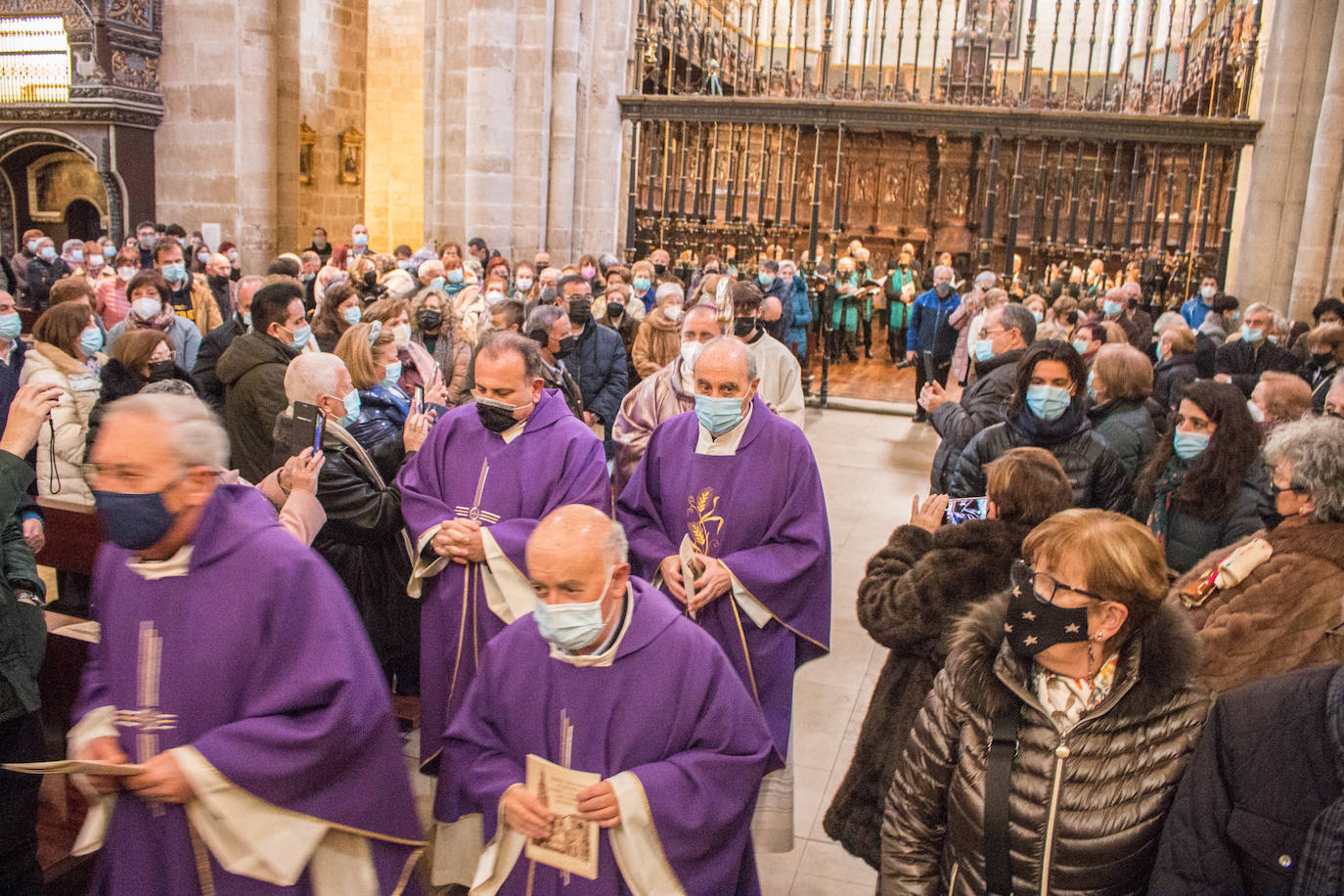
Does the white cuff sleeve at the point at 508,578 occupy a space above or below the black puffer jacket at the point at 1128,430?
below

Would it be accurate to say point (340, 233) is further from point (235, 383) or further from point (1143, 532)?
point (1143, 532)

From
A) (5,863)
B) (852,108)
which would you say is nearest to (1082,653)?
(5,863)

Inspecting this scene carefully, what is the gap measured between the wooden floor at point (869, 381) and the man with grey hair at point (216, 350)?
723cm

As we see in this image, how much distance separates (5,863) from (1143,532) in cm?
312

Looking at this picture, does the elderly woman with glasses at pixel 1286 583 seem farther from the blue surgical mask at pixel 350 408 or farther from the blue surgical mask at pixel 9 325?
the blue surgical mask at pixel 9 325

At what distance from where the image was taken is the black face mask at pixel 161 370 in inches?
196

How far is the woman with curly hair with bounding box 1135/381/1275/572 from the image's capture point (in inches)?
159

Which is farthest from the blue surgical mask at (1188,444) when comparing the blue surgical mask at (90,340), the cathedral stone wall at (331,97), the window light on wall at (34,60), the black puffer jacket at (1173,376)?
the window light on wall at (34,60)

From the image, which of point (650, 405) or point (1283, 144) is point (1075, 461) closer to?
point (650, 405)

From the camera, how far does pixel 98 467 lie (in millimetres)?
2252

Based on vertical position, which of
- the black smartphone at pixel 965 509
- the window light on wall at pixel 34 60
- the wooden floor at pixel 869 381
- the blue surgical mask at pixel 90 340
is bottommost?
the wooden floor at pixel 869 381

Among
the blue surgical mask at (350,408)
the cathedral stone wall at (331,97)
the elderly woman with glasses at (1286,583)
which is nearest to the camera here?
the elderly woman with glasses at (1286,583)

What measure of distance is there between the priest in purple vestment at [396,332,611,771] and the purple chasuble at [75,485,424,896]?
1.30 m

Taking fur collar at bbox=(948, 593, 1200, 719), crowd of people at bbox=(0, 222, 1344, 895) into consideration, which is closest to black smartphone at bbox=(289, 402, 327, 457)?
crowd of people at bbox=(0, 222, 1344, 895)
